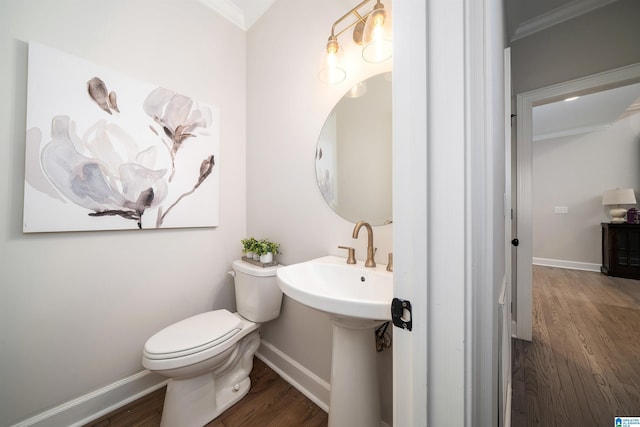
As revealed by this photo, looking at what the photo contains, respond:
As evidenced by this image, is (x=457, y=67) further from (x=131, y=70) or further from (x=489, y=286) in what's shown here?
(x=131, y=70)

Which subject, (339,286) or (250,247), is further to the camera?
(250,247)

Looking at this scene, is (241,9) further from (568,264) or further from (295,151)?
(568,264)

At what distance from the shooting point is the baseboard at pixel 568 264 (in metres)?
3.89

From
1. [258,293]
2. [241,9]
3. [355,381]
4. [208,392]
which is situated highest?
[241,9]

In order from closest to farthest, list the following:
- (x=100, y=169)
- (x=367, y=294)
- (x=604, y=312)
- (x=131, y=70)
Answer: (x=367, y=294)
(x=100, y=169)
(x=131, y=70)
(x=604, y=312)

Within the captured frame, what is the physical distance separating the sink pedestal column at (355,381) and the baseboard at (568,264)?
527cm

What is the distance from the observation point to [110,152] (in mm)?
1239

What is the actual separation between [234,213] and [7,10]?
1405mm

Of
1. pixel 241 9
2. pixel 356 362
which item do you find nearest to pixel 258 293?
pixel 356 362

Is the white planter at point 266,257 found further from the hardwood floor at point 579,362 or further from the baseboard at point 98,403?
the hardwood floor at point 579,362

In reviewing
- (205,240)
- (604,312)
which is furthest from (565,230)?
(205,240)

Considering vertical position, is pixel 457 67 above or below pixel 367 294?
above

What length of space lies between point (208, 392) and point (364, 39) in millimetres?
1936

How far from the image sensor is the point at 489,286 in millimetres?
498
